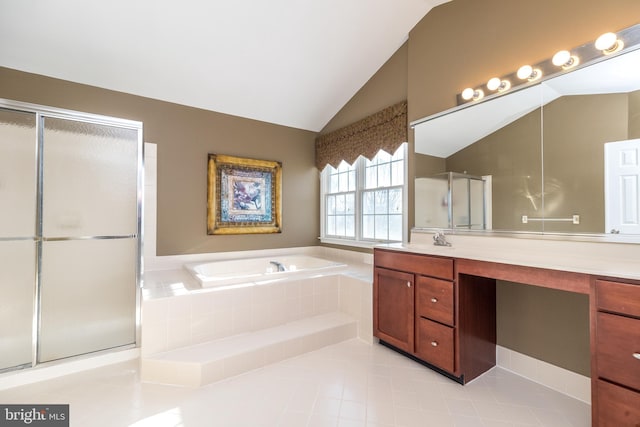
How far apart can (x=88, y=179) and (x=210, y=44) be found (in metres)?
1.60

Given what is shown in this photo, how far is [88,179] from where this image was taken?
2125 millimetres

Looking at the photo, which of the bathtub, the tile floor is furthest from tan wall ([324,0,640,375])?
the bathtub

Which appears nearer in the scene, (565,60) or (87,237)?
(565,60)

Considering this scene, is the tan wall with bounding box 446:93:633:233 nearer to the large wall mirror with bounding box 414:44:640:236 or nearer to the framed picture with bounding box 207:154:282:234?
the large wall mirror with bounding box 414:44:640:236

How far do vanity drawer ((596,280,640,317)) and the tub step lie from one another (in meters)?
1.75

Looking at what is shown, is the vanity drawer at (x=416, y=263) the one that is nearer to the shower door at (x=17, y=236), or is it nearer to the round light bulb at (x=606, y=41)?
the round light bulb at (x=606, y=41)

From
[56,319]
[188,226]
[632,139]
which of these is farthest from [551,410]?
[188,226]

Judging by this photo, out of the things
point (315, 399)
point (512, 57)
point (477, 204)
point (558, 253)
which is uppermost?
point (512, 57)

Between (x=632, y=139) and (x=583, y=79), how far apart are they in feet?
1.51

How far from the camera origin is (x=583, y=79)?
173 cm

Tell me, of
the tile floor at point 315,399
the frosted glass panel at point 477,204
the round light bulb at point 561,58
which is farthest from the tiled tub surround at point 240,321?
the round light bulb at point 561,58

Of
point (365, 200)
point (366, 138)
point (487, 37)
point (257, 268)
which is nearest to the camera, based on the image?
point (487, 37)

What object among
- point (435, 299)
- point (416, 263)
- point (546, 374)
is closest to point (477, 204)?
point (416, 263)

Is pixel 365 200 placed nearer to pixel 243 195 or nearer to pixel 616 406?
pixel 243 195
